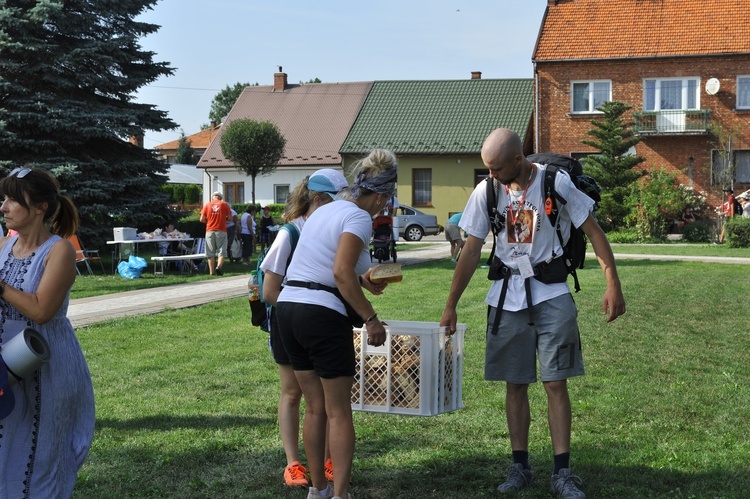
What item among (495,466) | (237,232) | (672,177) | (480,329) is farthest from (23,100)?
(672,177)

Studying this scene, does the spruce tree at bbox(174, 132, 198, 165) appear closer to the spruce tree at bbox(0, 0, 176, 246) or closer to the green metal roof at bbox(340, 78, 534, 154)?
the green metal roof at bbox(340, 78, 534, 154)

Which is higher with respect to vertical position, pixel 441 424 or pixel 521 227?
pixel 521 227

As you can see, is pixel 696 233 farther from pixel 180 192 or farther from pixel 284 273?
pixel 180 192

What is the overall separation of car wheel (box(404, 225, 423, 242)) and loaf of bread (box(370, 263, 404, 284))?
3420 cm

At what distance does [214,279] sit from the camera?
65.7 feet

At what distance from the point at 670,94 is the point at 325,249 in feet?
130

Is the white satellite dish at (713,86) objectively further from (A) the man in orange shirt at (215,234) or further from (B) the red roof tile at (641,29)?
(A) the man in orange shirt at (215,234)

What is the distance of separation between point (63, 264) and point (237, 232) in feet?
69.3

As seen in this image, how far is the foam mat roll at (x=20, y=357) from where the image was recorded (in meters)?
3.86

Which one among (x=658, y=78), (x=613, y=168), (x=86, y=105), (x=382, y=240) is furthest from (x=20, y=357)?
(x=658, y=78)

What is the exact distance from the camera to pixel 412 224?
128ft

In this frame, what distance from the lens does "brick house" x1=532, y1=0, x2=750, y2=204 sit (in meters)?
40.8

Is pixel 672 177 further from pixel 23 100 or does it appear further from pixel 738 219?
pixel 23 100

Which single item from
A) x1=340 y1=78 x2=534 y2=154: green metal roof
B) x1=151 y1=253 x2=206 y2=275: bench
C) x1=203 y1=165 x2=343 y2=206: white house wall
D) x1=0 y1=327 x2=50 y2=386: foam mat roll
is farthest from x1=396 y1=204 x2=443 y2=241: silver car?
x1=0 y1=327 x2=50 y2=386: foam mat roll
